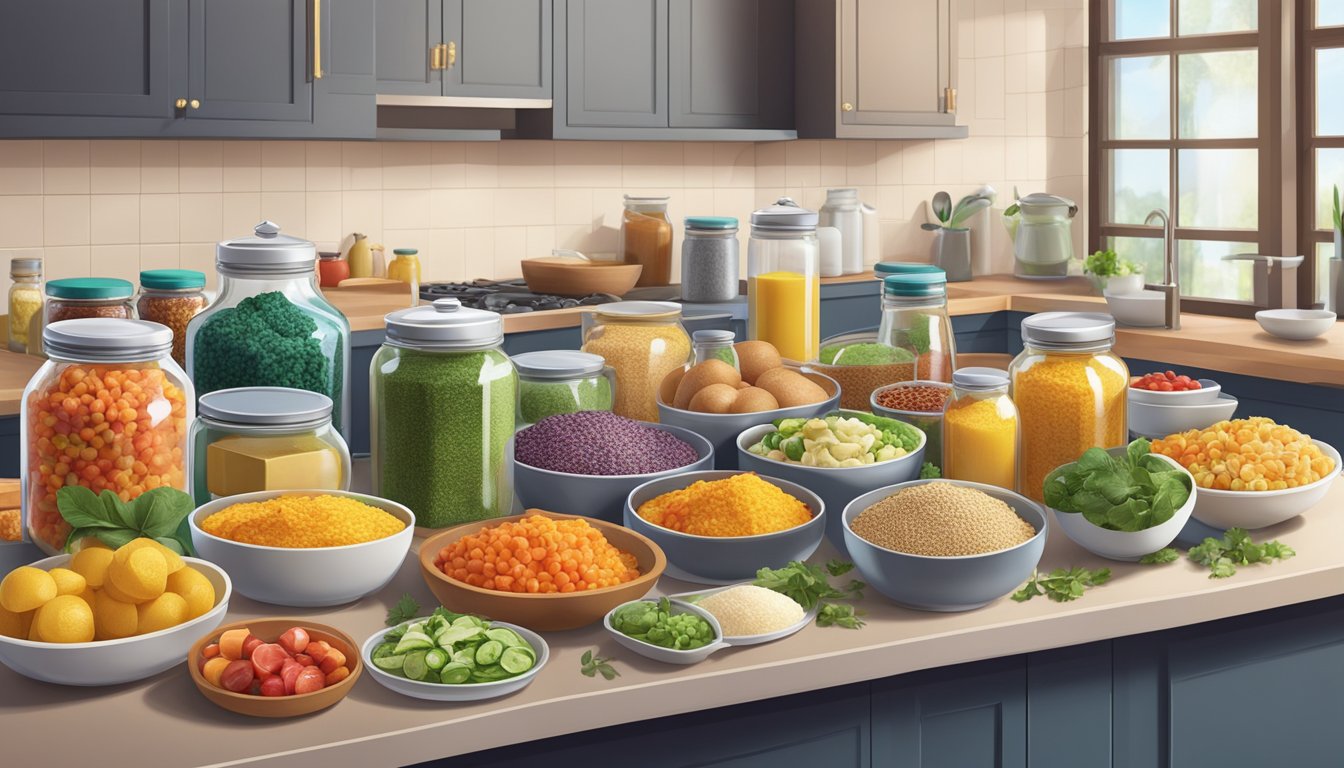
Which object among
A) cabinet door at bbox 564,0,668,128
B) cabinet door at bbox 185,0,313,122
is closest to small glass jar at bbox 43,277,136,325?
cabinet door at bbox 185,0,313,122

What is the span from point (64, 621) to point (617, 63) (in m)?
3.55

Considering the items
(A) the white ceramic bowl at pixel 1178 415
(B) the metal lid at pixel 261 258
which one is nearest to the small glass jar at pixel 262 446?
(B) the metal lid at pixel 261 258

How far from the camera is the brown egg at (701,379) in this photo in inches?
87.2

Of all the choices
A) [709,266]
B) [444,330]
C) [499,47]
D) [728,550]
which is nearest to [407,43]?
[499,47]

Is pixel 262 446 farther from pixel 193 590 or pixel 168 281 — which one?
pixel 168 281

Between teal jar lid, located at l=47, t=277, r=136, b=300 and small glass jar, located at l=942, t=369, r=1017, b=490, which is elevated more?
teal jar lid, located at l=47, t=277, r=136, b=300

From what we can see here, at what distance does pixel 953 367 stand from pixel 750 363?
1.20 feet

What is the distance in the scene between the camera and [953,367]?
239 centimetres

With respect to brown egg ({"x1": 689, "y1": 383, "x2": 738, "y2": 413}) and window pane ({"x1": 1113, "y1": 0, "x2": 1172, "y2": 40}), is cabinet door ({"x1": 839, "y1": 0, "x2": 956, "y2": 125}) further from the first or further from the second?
brown egg ({"x1": 689, "y1": 383, "x2": 738, "y2": 413})

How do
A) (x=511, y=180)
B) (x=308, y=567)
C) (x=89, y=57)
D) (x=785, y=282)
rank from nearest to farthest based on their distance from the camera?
(x=308, y=567) → (x=785, y=282) → (x=89, y=57) → (x=511, y=180)

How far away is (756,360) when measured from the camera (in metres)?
2.41

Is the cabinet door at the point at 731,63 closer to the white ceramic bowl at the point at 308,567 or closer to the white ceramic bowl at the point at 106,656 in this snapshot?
the white ceramic bowl at the point at 308,567

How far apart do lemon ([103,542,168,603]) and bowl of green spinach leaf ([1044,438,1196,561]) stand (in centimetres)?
112

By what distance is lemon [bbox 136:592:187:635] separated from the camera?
136cm
